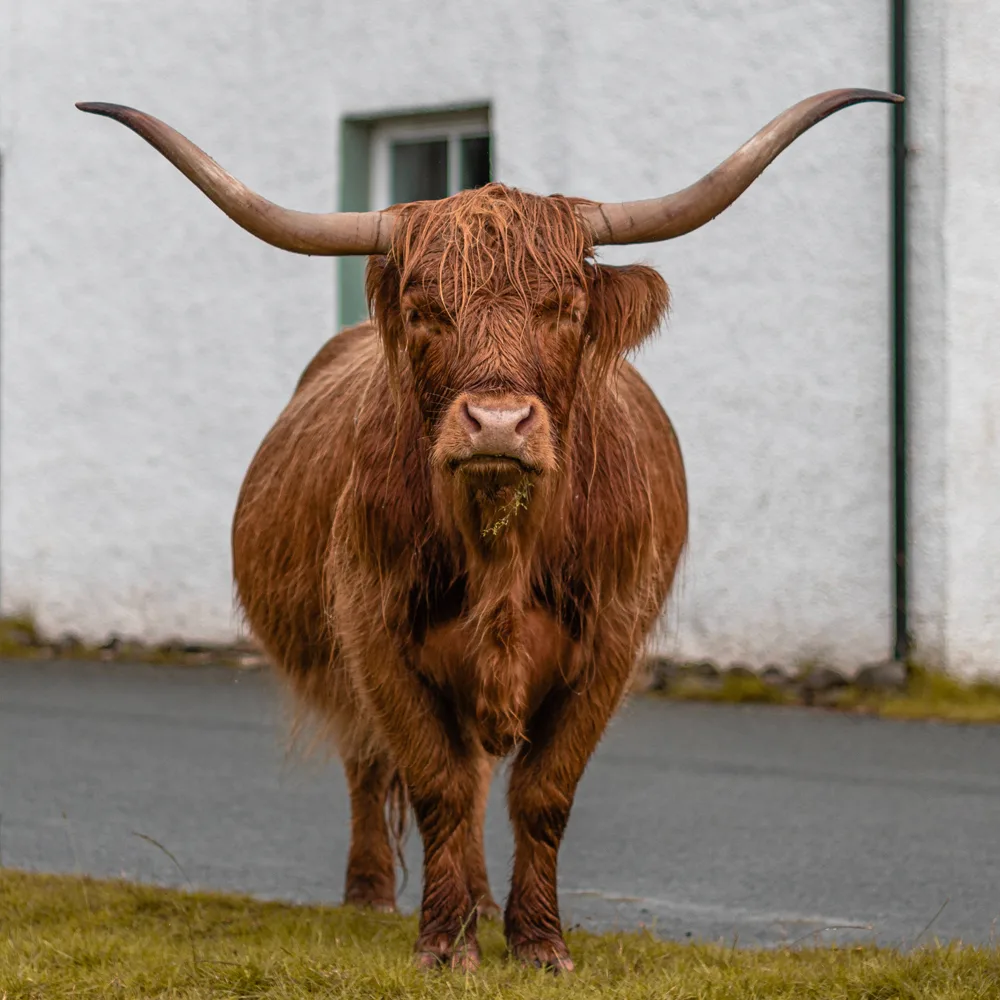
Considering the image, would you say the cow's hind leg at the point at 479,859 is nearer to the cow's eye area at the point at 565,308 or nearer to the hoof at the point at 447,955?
the hoof at the point at 447,955

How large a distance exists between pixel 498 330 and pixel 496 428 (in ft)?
0.99

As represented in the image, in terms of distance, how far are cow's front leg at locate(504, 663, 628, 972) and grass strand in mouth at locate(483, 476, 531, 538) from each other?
1.94 ft

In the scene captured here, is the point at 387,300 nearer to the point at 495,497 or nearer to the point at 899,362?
the point at 495,497

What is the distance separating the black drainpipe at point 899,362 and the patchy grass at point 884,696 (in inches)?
11.4

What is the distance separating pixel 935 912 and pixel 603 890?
111cm

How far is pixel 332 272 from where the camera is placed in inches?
479

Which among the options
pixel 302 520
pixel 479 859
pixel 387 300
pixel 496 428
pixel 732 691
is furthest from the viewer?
pixel 732 691

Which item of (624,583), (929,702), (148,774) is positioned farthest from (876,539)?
(624,583)

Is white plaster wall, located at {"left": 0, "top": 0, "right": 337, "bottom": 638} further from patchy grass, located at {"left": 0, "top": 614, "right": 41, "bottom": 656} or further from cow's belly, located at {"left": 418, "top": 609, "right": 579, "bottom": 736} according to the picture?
cow's belly, located at {"left": 418, "top": 609, "right": 579, "bottom": 736}

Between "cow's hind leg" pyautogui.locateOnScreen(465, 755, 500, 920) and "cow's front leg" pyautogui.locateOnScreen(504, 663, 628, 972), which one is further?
"cow's hind leg" pyautogui.locateOnScreen(465, 755, 500, 920)

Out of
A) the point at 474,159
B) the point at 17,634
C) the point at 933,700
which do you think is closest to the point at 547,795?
the point at 933,700

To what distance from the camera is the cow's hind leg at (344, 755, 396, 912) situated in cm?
558

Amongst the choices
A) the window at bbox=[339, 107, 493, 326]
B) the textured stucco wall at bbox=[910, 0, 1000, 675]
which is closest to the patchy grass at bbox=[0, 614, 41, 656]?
the window at bbox=[339, 107, 493, 326]

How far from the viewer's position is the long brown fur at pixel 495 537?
4.06 meters
